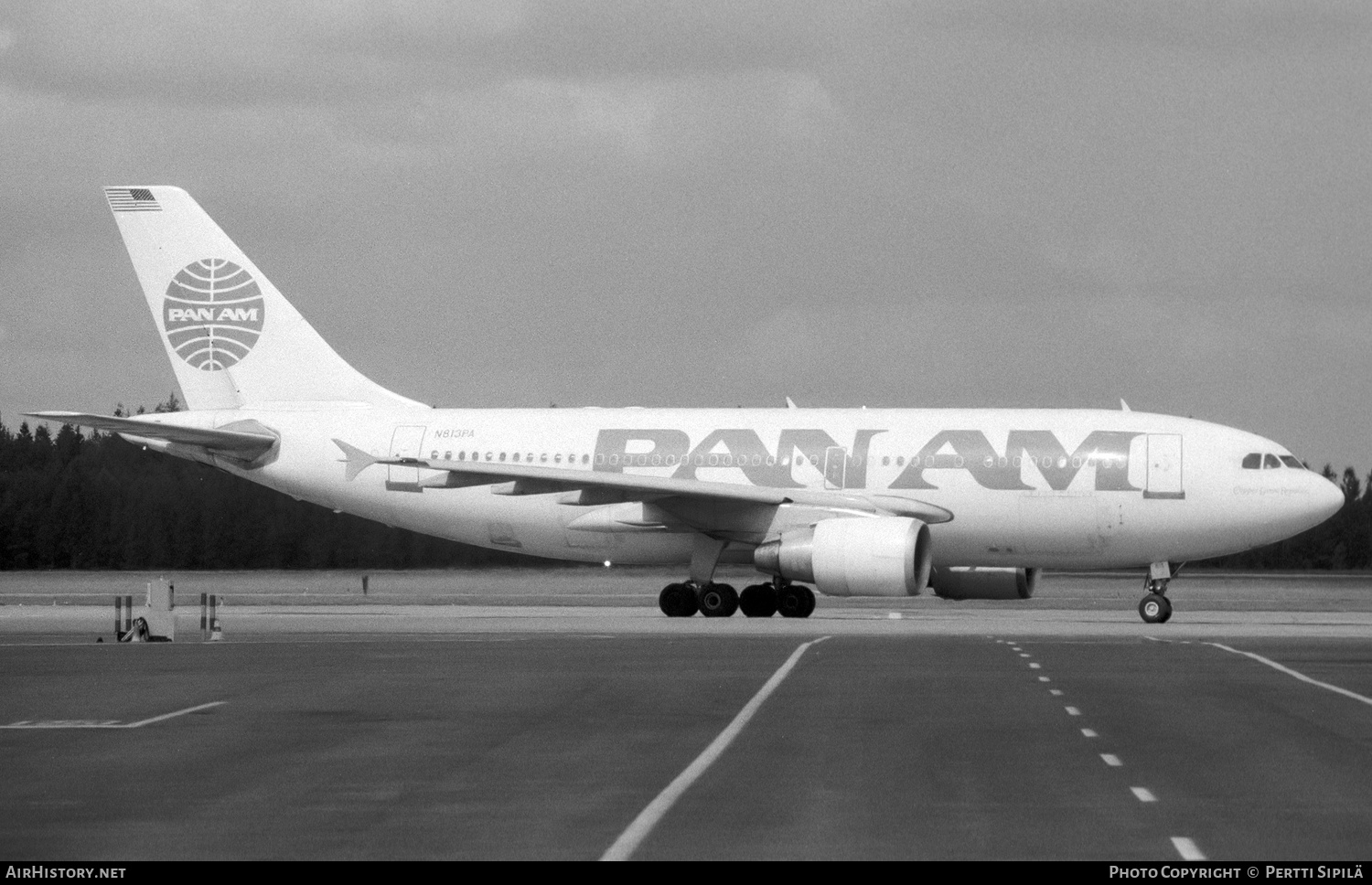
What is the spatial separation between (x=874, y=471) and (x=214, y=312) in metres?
15.8

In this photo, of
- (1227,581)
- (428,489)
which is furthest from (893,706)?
(1227,581)

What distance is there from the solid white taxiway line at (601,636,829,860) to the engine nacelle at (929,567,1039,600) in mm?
19935

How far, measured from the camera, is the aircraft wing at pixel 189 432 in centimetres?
4066

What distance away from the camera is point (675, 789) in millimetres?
13680

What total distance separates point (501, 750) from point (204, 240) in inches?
1267

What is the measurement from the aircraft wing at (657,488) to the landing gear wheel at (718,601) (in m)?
2.09

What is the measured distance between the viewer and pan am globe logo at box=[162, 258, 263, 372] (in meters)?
45.8

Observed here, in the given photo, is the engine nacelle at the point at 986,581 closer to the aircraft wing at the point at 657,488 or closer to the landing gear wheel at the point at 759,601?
the aircraft wing at the point at 657,488

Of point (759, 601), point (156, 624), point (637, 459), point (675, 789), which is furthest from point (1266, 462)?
point (675, 789)

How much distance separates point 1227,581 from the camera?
60344mm

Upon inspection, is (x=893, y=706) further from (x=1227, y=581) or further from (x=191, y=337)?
(x=1227, y=581)

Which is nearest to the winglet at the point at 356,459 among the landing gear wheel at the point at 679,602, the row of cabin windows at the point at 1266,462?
the landing gear wheel at the point at 679,602

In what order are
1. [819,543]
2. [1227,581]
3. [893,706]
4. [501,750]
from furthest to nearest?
[1227,581] < [819,543] < [893,706] < [501,750]

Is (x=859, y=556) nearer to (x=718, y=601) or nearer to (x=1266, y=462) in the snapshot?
(x=718, y=601)
